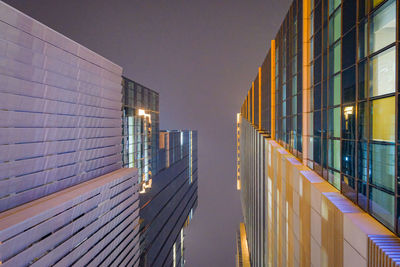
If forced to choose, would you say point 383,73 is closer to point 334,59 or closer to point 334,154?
point 334,59

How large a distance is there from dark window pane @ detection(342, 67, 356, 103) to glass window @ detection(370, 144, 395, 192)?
2.72 metres

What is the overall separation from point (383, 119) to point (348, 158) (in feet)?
10.5

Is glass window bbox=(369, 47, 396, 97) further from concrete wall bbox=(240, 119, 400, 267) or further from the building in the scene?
concrete wall bbox=(240, 119, 400, 267)

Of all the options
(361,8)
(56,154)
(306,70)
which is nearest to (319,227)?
(306,70)

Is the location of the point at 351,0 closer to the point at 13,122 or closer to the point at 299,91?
the point at 299,91

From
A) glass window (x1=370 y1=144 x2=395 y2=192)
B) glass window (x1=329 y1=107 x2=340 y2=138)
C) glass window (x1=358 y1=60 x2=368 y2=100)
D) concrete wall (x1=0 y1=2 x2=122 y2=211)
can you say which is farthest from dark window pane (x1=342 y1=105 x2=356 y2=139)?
concrete wall (x1=0 y1=2 x2=122 y2=211)

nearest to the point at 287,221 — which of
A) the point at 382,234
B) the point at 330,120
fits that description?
the point at 330,120

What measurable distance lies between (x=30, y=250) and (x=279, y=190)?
2329cm

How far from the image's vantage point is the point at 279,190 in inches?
853

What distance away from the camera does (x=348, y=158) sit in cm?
1044

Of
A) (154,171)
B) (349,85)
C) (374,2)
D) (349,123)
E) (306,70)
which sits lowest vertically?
(154,171)

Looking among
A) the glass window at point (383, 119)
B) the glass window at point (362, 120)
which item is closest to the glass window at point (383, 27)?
the glass window at point (383, 119)

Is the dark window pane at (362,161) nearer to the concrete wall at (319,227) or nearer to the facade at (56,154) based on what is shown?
the concrete wall at (319,227)

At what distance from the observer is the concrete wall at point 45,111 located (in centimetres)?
1886
